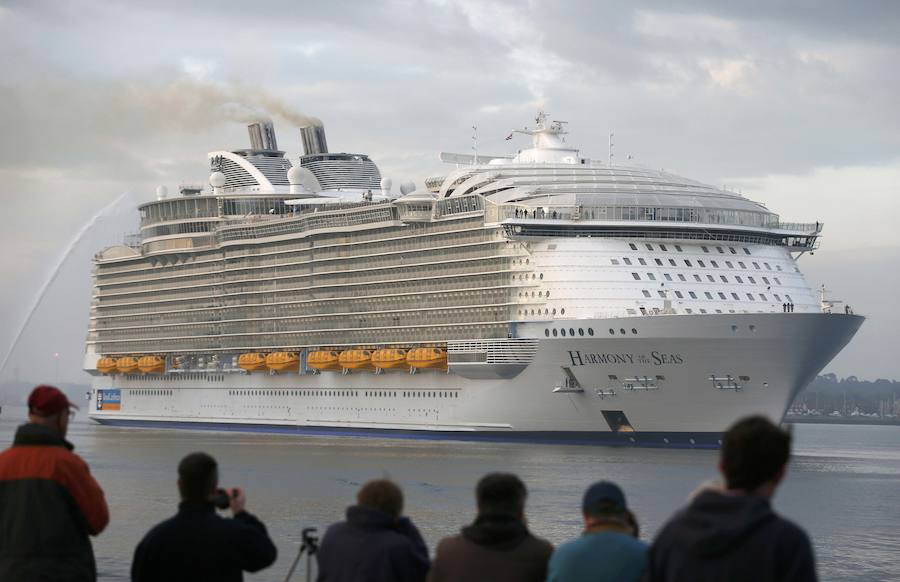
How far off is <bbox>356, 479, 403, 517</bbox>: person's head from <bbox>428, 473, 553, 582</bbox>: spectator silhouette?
0.53 meters

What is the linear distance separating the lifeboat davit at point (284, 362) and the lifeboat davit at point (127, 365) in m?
15.4

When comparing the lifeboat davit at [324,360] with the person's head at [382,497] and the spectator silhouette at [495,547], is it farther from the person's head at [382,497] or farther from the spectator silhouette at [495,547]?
the spectator silhouette at [495,547]

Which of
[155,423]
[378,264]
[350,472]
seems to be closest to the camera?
[350,472]

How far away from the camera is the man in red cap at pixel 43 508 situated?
9.27 meters

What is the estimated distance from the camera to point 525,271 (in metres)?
62.3

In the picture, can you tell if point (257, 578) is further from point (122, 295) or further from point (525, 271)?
point (122, 295)

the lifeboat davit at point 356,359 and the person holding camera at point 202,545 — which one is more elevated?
the lifeboat davit at point 356,359

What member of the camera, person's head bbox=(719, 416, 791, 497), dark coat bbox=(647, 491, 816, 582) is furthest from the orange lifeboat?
person's head bbox=(719, 416, 791, 497)

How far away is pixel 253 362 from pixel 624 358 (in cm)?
2732

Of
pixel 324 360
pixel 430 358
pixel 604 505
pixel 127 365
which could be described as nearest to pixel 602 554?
pixel 604 505

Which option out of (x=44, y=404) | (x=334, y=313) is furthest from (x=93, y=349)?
(x=44, y=404)

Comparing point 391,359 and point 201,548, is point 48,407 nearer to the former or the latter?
point 201,548

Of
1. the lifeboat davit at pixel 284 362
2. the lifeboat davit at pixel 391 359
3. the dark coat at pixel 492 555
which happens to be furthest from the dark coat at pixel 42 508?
the lifeboat davit at pixel 284 362

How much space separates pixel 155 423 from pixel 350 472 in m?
43.5
